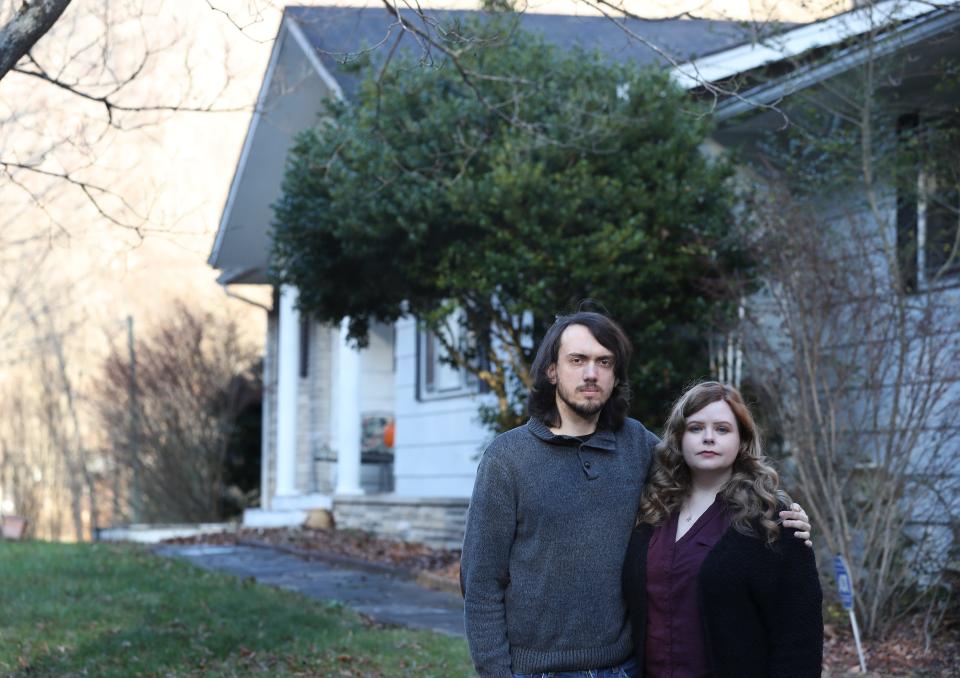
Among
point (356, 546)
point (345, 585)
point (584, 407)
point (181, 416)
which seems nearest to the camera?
point (584, 407)

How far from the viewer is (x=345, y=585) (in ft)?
37.4

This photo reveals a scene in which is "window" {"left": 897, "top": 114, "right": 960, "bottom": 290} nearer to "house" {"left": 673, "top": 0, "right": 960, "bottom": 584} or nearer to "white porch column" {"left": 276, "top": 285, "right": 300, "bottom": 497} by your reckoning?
"house" {"left": 673, "top": 0, "right": 960, "bottom": 584}

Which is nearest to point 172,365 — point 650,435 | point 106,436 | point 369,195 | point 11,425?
point 106,436

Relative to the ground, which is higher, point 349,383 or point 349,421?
point 349,383

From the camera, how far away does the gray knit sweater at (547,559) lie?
342cm

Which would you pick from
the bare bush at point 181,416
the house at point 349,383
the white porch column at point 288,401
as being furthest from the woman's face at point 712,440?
the bare bush at point 181,416

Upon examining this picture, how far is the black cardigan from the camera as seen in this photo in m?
3.20

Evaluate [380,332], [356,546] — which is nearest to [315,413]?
[380,332]

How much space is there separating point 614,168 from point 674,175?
1.58 ft

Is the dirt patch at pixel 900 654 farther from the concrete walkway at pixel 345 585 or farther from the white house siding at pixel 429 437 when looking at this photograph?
the white house siding at pixel 429 437

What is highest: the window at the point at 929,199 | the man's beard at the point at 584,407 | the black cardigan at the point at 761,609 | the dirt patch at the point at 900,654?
the window at the point at 929,199

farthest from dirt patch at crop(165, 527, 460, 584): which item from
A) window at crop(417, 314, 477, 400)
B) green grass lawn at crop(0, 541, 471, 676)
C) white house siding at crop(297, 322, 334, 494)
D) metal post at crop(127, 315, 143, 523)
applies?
metal post at crop(127, 315, 143, 523)

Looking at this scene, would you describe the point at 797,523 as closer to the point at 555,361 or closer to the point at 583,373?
the point at 583,373

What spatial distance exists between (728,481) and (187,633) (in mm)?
5641
